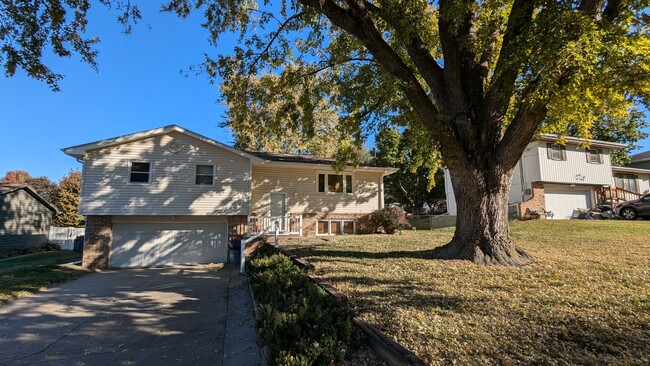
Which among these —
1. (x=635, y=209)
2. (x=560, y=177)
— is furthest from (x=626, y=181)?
(x=560, y=177)

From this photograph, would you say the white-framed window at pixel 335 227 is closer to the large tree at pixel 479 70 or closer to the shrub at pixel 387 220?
the shrub at pixel 387 220

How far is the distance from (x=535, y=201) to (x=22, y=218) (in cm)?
3152

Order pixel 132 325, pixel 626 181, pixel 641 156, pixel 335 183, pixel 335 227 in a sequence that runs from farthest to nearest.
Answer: pixel 641 156 < pixel 626 181 < pixel 335 183 < pixel 335 227 < pixel 132 325

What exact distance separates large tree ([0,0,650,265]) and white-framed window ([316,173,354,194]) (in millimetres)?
6923

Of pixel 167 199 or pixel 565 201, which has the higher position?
pixel 167 199

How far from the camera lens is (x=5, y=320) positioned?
6.42m

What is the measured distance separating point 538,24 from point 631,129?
33.3 meters

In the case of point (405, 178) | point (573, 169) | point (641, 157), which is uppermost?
point (641, 157)

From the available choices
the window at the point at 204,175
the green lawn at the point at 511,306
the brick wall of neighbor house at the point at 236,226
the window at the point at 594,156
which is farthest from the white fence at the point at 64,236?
the window at the point at 594,156

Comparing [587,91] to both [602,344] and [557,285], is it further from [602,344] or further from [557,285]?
[602,344]

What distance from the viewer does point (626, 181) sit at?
941 inches

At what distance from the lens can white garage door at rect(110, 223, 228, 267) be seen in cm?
1371

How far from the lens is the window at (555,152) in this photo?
19.6 m

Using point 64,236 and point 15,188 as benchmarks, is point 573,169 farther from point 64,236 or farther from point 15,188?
point 64,236
